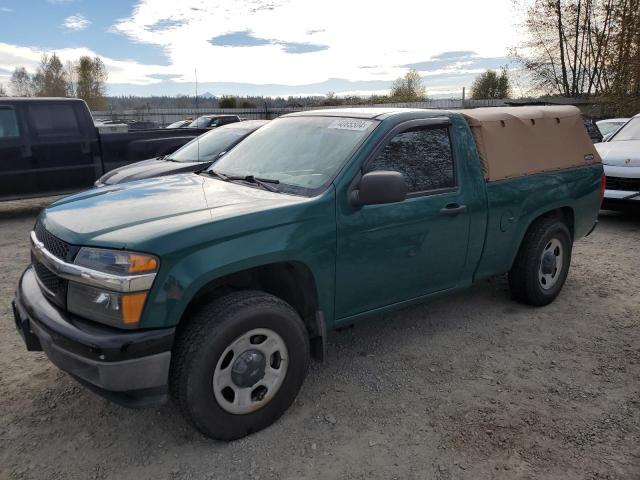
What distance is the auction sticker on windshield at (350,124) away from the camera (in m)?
3.42

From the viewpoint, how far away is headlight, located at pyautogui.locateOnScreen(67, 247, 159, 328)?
7.82 feet

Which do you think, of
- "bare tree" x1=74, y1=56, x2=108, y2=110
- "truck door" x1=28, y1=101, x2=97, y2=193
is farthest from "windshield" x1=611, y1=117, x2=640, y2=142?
"bare tree" x1=74, y1=56, x2=108, y2=110

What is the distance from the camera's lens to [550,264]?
15.1ft

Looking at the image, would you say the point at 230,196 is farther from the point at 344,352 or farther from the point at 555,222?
the point at 555,222

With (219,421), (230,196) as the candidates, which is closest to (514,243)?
(230,196)

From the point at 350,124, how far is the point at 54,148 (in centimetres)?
705

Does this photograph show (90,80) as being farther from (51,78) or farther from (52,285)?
(52,285)

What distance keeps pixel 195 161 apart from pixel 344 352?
4.54m

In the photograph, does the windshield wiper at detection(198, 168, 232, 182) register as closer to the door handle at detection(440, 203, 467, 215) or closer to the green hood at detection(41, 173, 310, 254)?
the green hood at detection(41, 173, 310, 254)

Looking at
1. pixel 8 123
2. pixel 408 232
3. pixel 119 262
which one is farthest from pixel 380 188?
pixel 8 123

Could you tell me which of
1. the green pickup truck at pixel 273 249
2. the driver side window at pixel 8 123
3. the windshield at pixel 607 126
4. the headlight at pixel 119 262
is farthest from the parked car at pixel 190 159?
the windshield at pixel 607 126

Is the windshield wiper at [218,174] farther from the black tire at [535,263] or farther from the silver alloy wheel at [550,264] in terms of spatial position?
the silver alloy wheel at [550,264]

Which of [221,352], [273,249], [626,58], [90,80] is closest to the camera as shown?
[221,352]

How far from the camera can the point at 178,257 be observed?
2451 millimetres
